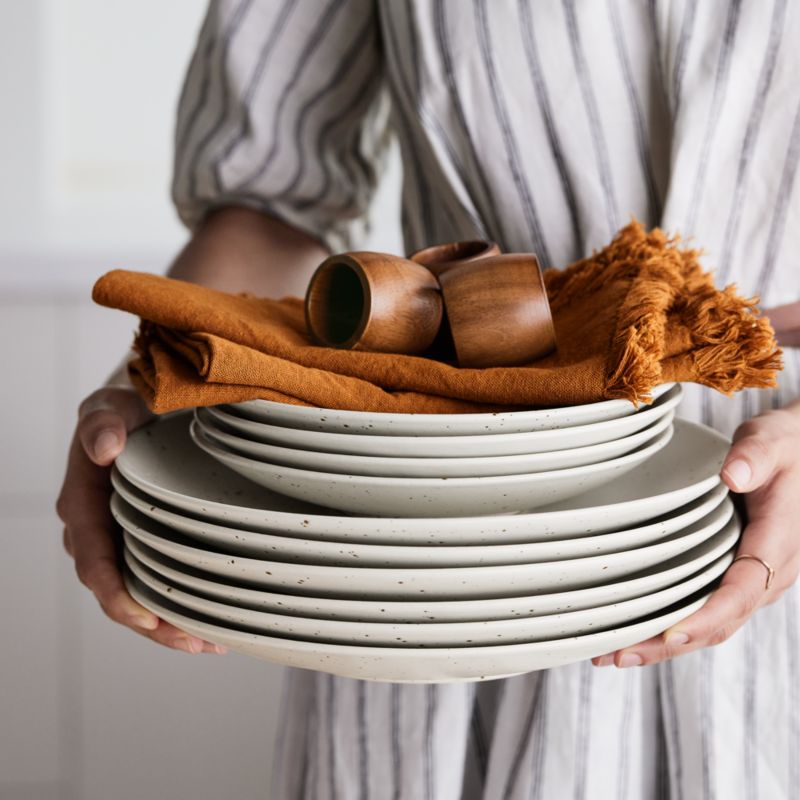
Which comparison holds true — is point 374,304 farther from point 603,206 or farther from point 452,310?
point 603,206

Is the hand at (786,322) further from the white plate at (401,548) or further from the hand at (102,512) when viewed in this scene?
the hand at (102,512)

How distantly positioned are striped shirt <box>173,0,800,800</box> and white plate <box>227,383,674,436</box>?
264mm

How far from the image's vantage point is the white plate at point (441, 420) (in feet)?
1.25

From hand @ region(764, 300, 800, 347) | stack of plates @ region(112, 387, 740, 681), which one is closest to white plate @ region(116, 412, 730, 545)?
stack of plates @ region(112, 387, 740, 681)

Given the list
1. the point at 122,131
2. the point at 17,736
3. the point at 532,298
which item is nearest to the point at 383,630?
the point at 532,298

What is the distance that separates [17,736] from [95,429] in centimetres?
144

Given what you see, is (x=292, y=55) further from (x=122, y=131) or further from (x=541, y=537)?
(x=122, y=131)

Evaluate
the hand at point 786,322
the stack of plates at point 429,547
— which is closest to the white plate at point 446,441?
the stack of plates at point 429,547

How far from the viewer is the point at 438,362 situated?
17.2 inches

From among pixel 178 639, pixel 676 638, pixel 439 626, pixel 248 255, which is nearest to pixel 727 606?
pixel 676 638

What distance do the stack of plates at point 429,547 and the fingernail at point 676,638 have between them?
0.6 inches

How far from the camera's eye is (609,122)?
2.07 feet

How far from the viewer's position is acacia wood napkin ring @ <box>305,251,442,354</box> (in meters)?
0.45

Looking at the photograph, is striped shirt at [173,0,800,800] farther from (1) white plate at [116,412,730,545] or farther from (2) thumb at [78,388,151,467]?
(2) thumb at [78,388,151,467]
